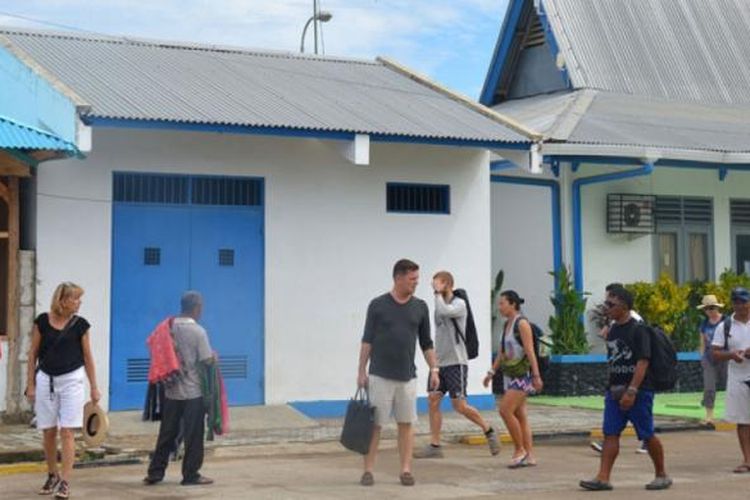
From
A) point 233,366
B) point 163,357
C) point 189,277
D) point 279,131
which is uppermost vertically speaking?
point 279,131

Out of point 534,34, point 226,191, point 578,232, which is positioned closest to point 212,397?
point 226,191

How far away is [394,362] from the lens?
A: 11195mm

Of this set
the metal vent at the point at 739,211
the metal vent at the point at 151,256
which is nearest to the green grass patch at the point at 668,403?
the metal vent at the point at 739,211

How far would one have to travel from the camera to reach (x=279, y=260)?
1650cm

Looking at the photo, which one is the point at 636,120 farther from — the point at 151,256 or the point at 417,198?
the point at 151,256

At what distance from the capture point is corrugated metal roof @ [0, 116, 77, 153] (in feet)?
45.0

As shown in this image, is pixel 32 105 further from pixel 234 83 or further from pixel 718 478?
pixel 718 478

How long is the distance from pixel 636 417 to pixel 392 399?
2.01 m

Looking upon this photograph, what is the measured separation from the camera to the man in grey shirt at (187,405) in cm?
1120

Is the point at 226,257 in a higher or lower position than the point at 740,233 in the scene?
lower

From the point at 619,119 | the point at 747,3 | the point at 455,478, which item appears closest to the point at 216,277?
the point at 455,478

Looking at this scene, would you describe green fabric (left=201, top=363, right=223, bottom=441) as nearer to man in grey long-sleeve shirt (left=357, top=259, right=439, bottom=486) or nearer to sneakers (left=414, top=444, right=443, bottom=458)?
man in grey long-sleeve shirt (left=357, top=259, right=439, bottom=486)

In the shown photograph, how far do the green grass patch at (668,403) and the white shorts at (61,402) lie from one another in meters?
9.15

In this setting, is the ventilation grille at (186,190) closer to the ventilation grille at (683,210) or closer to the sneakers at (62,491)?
the sneakers at (62,491)
